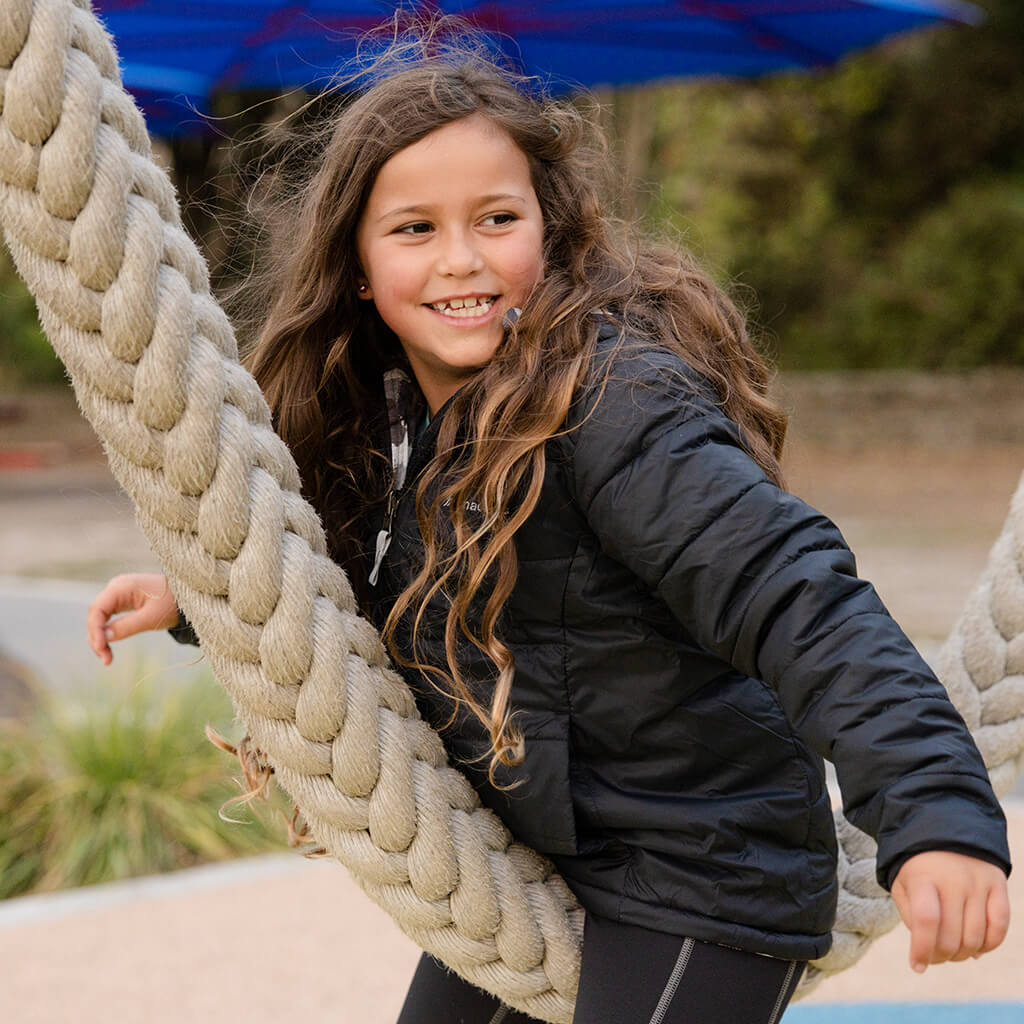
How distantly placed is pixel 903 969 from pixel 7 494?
38.0ft

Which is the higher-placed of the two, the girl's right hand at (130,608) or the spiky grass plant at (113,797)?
the girl's right hand at (130,608)

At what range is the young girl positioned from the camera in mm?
1239

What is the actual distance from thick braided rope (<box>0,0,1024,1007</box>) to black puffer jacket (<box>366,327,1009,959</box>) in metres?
0.10

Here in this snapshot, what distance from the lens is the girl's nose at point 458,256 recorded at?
1.62 meters

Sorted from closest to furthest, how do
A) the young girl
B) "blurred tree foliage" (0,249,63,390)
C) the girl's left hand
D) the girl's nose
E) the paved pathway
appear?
1. the girl's left hand
2. the young girl
3. the girl's nose
4. the paved pathway
5. "blurred tree foliage" (0,249,63,390)

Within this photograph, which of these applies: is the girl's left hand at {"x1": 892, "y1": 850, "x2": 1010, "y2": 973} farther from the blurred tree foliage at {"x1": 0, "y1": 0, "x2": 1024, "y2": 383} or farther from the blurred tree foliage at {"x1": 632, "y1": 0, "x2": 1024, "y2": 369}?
the blurred tree foliage at {"x1": 632, "y1": 0, "x2": 1024, "y2": 369}

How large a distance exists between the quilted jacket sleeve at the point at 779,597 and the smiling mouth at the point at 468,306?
22cm

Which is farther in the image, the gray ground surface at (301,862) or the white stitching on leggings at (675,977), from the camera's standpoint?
the gray ground surface at (301,862)

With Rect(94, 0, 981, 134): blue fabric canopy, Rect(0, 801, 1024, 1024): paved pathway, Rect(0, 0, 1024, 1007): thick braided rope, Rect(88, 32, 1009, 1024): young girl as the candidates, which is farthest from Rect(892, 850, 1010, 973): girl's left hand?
Rect(94, 0, 981, 134): blue fabric canopy

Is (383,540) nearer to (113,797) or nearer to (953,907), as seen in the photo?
(953,907)

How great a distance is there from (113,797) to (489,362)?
3.17m

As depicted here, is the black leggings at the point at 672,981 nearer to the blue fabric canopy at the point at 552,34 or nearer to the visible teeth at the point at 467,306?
the visible teeth at the point at 467,306

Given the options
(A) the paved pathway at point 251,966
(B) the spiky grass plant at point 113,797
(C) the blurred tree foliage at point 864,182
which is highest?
(C) the blurred tree foliage at point 864,182

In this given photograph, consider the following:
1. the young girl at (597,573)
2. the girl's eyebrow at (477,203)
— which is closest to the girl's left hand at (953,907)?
the young girl at (597,573)
